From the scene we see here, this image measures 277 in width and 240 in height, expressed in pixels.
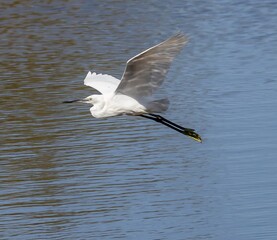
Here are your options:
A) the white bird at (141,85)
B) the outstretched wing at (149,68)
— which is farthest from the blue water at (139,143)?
the outstretched wing at (149,68)

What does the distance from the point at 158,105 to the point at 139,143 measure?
91.6 inches

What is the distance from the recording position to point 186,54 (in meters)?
13.7

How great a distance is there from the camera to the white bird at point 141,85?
6.63 metres

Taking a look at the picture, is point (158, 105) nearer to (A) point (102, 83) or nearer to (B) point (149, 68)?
(B) point (149, 68)

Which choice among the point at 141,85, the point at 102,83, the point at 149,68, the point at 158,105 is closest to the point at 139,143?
the point at 102,83

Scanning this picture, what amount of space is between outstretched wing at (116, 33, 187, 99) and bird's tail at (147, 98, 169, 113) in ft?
0.27

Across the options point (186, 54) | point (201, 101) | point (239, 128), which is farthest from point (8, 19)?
point (239, 128)

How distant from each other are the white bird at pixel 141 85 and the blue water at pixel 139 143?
2.83 ft

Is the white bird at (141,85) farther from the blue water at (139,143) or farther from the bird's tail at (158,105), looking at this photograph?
the blue water at (139,143)

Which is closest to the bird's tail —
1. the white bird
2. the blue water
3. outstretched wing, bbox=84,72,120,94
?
the white bird

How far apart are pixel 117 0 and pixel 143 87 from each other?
34.2 ft

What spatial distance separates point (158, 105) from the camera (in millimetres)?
7406

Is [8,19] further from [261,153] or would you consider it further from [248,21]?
[261,153]

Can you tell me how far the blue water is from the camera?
7832mm
